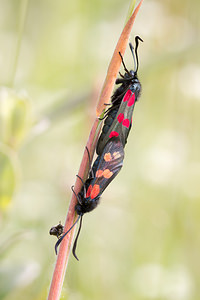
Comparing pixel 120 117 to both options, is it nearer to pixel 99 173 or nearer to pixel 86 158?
pixel 99 173

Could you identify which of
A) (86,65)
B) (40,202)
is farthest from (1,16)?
(40,202)

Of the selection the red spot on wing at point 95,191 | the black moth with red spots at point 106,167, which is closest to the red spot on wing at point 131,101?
the black moth with red spots at point 106,167

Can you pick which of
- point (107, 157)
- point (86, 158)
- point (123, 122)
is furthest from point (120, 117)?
point (86, 158)

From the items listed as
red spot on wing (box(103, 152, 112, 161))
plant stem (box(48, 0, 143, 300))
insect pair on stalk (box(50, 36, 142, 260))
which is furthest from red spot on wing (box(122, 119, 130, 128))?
plant stem (box(48, 0, 143, 300))

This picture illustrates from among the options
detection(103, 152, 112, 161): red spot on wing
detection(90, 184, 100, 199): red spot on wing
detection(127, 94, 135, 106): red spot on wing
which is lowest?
detection(90, 184, 100, 199): red spot on wing

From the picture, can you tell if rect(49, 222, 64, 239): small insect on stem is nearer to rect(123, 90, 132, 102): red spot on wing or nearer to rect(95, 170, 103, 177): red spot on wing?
rect(95, 170, 103, 177): red spot on wing

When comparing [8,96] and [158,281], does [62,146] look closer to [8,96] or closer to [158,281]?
[158,281]
